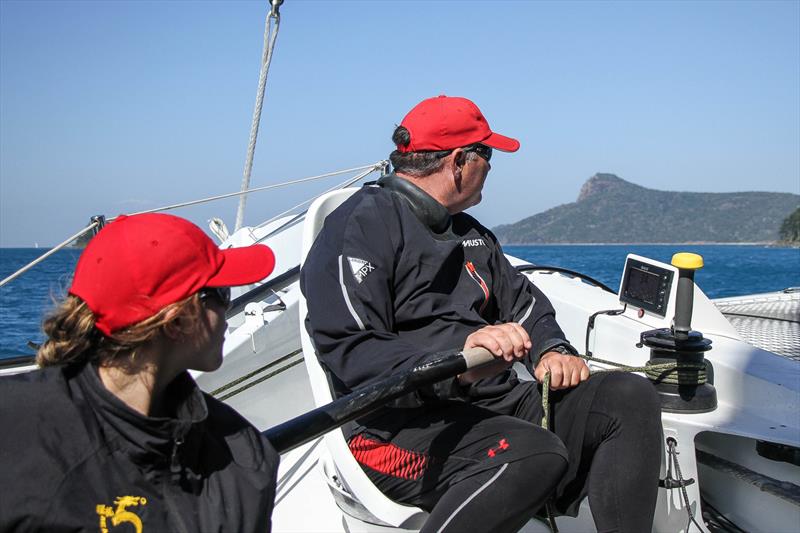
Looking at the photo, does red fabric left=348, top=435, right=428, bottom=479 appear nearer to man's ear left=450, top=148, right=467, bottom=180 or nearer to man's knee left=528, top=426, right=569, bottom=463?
man's knee left=528, top=426, right=569, bottom=463

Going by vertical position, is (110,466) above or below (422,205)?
below

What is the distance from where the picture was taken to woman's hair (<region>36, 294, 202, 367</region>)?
1.14 m

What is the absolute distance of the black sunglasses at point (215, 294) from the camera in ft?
3.99

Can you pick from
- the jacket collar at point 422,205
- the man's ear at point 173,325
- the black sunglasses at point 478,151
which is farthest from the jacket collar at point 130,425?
the black sunglasses at point 478,151

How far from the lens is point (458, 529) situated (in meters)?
1.71

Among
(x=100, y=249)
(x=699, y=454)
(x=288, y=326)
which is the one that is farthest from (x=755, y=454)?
(x=100, y=249)

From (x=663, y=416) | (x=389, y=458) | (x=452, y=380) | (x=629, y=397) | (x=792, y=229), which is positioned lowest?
(x=792, y=229)

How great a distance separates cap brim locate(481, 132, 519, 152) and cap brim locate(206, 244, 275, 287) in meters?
1.16

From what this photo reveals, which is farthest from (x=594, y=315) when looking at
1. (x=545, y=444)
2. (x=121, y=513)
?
(x=121, y=513)

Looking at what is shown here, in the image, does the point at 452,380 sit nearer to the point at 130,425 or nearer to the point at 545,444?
the point at 545,444

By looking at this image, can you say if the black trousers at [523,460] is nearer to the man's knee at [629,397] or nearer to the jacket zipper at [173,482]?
the man's knee at [629,397]

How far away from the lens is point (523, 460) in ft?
5.97

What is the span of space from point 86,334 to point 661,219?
5102 inches

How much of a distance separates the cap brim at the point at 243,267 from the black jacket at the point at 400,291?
2.00ft
